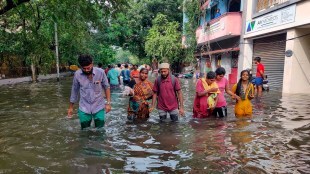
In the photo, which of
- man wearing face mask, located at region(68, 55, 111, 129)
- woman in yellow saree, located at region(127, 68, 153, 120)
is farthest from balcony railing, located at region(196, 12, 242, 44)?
man wearing face mask, located at region(68, 55, 111, 129)

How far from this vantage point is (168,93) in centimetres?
684

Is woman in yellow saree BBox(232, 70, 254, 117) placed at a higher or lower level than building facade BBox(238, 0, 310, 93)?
lower

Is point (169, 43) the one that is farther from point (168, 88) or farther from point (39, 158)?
point (39, 158)

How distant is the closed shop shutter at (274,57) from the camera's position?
15.7 metres

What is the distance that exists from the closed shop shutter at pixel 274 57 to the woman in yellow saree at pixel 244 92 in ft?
29.3

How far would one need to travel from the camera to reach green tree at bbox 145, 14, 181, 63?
1193 inches

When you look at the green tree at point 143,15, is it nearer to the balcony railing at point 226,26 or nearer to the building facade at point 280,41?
the balcony railing at point 226,26

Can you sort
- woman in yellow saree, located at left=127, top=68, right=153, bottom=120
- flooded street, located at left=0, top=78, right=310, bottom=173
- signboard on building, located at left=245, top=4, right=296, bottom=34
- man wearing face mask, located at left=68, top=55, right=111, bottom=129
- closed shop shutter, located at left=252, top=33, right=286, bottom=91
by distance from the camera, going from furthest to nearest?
closed shop shutter, located at left=252, top=33, right=286, bottom=91 < signboard on building, located at left=245, top=4, right=296, bottom=34 < woman in yellow saree, located at left=127, top=68, right=153, bottom=120 < man wearing face mask, located at left=68, top=55, right=111, bottom=129 < flooded street, located at left=0, top=78, right=310, bottom=173

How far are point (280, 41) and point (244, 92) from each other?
9.13 meters

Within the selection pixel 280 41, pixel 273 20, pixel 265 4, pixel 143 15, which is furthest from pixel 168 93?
pixel 143 15

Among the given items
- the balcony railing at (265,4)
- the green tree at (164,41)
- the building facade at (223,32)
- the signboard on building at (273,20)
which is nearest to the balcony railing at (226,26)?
the building facade at (223,32)

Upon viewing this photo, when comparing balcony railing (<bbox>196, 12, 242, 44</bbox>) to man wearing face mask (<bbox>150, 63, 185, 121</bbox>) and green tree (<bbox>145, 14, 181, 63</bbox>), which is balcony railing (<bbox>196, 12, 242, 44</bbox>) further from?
man wearing face mask (<bbox>150, 63, 185, 121</bbox>)

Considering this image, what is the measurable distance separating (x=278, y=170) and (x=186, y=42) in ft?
83.4

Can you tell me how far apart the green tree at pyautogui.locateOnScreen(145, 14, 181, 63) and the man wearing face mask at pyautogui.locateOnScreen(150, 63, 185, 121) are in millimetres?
23338
